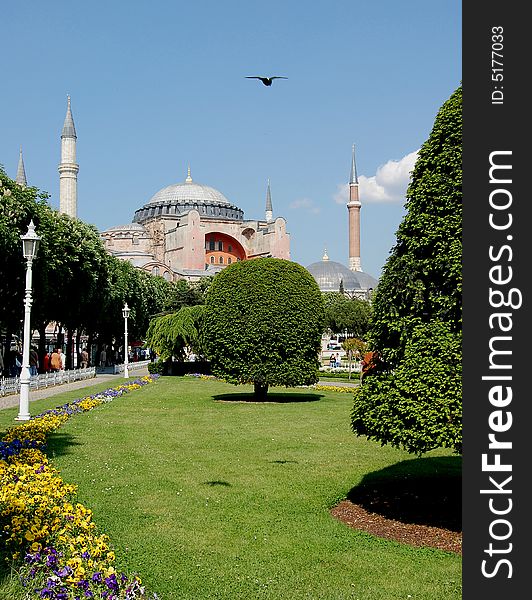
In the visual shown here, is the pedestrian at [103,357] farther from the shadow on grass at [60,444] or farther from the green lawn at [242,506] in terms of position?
the shadow on grass at [60,444]

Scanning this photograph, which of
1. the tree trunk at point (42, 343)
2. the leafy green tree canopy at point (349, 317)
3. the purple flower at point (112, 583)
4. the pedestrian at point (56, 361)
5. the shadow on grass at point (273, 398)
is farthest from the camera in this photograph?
the leafy green tree canopy at point (349, 317)

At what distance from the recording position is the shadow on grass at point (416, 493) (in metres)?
7.14

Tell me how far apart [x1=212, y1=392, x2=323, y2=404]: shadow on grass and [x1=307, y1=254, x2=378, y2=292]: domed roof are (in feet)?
279

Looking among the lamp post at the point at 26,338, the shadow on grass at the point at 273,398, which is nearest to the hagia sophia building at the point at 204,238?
the shadow on grass at the point at 273,398

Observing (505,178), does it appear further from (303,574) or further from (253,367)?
(253,367)

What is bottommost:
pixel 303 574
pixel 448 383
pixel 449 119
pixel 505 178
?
pixel 303 574

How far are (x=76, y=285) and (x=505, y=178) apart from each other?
25.9 m

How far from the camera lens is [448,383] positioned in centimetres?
616

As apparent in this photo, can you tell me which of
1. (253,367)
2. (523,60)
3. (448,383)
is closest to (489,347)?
(523,60)

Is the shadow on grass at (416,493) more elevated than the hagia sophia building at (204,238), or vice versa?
the hagia sophia building at (204,238)

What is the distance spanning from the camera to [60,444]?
1139 centimetres

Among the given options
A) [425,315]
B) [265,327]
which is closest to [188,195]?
[265,327]

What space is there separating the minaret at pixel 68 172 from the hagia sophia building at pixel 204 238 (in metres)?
21.6

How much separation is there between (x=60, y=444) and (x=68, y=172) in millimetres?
56123
